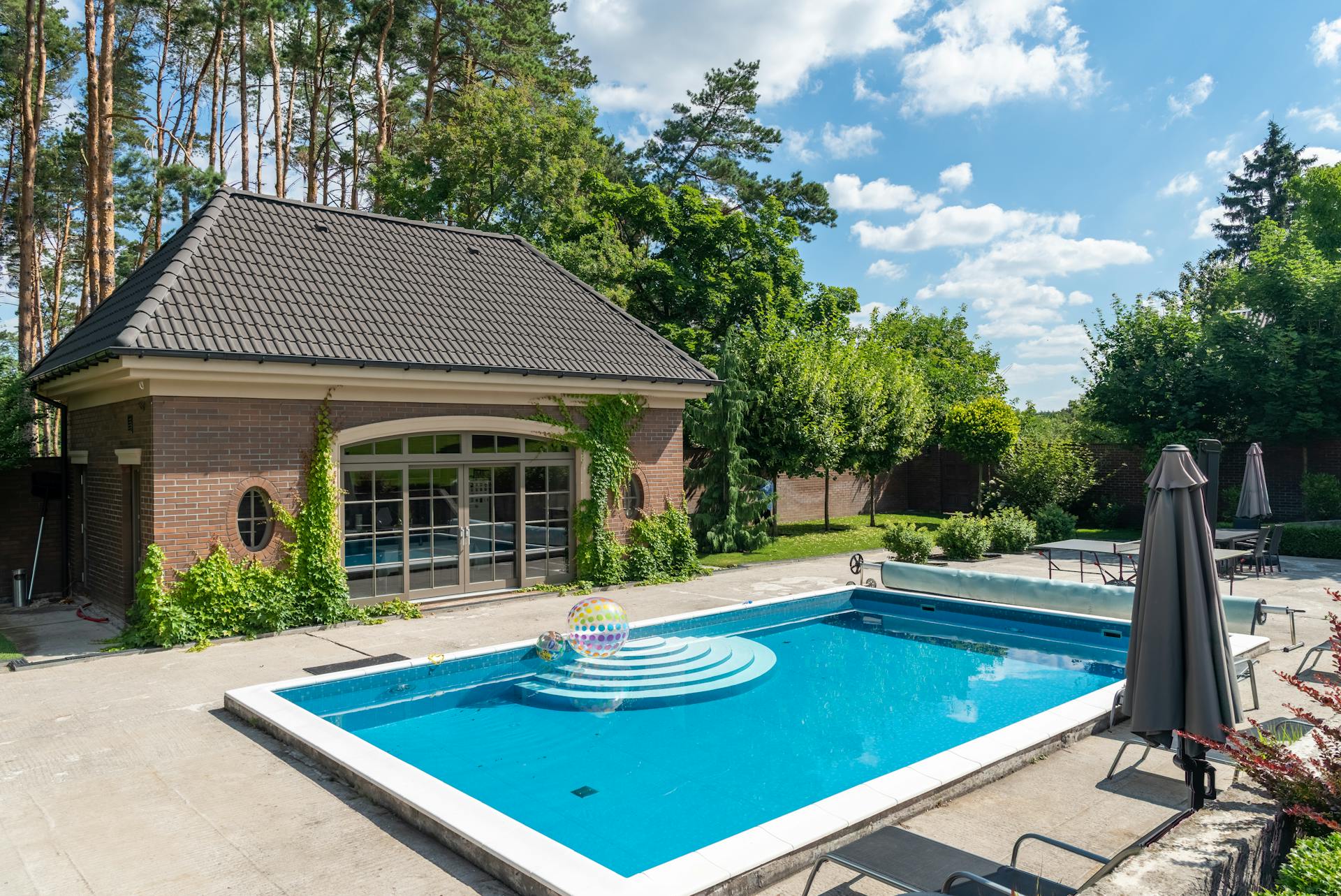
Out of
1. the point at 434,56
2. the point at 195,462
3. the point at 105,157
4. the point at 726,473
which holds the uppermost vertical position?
the point at 434,56

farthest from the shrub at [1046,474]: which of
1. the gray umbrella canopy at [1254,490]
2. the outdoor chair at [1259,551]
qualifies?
the outdoor chair at [1259,551]

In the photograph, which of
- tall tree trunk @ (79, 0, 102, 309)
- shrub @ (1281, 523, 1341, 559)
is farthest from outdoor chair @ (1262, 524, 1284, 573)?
tall tree trunk @ (79, 0, 102, 309)

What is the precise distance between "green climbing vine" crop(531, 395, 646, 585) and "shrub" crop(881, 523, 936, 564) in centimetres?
637

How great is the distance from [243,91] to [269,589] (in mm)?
24498

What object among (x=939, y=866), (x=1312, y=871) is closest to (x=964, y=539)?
(x=939, y=866)

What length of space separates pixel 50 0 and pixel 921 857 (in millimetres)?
33404

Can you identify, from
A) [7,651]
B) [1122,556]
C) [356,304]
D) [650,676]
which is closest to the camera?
[650,676]

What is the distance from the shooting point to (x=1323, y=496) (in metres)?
21.3

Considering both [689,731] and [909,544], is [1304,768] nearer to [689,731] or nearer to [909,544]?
[689,731]

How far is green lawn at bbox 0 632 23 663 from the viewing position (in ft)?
32.4

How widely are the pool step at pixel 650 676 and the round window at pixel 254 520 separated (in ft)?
15.7

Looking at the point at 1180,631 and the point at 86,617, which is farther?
the point at 86,617

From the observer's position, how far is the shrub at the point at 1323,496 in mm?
21281

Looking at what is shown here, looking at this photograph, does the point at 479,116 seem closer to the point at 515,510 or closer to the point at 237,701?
the point at 515,510
